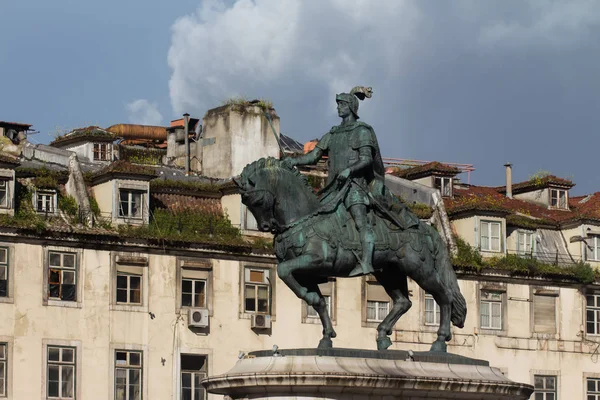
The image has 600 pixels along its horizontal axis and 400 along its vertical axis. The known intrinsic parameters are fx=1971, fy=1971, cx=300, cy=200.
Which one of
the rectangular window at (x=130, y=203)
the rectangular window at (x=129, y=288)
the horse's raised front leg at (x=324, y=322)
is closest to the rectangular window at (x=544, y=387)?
the rectangular window at (x=129, y=288)

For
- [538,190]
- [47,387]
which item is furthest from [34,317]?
[538,190]

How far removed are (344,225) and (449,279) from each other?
8.39 ft

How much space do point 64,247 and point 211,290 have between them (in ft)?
18.2

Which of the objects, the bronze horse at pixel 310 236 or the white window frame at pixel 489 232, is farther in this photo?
the white window frame at pixel 489 232

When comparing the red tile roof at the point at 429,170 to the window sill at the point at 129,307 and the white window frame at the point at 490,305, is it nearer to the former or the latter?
the white window frame at the point at 490,305

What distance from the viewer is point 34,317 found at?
61281 millimetres

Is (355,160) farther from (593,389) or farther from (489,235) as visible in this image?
(593,389)

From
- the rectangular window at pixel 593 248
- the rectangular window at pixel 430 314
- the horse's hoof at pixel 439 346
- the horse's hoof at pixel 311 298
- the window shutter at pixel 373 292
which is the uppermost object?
the rectangular window at pixel 593 248

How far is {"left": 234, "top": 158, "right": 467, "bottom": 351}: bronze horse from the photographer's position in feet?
103

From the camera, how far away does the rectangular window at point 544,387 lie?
2788 inches

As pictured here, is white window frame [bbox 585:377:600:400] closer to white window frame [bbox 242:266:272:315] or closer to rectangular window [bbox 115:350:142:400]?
white window frame [bbox 242:266:272:315]

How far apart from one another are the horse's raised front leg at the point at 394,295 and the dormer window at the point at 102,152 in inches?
1604

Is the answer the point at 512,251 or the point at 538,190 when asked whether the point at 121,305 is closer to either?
the point at 512,251

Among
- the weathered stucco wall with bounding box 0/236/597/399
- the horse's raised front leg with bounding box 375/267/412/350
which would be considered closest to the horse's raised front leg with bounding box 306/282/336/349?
the horse's raised front leg with bounding box 375/267/412/350
